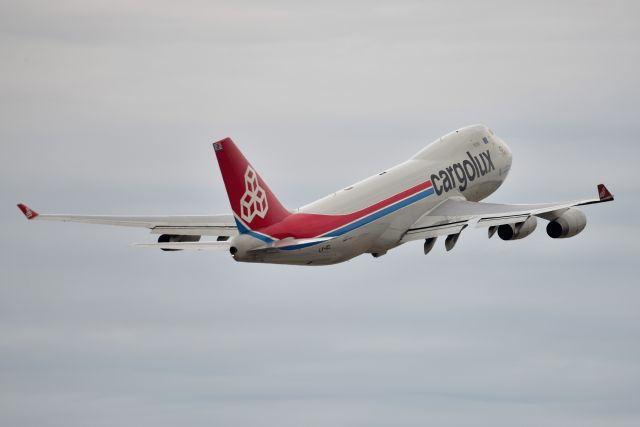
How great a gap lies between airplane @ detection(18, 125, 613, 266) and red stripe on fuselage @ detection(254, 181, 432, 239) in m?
0.04

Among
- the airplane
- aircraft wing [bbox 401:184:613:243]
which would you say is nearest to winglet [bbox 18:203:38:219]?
the airplane

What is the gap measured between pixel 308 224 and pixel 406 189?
8.37 m

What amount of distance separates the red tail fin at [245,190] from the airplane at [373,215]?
0.04 m

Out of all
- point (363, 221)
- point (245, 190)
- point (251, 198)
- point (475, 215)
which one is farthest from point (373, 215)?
point (245, 190)

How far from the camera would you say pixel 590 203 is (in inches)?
2815

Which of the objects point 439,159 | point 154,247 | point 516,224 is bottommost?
point 154,247

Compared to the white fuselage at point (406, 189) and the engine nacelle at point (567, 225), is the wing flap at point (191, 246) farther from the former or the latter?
the engine nacelle at point (567, 225)

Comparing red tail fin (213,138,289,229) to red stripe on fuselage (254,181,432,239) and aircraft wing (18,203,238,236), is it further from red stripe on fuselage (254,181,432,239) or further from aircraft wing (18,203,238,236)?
aircraft wing (18,203,238,236)

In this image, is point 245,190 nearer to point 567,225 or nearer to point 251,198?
point 251,198

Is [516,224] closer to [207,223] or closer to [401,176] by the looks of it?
[401,176]

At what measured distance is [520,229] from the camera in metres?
74.5

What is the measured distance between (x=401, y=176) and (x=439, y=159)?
4438mm

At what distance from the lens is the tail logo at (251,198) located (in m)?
66.1

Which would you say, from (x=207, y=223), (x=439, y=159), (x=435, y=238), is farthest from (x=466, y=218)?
(x=207, y=223)
